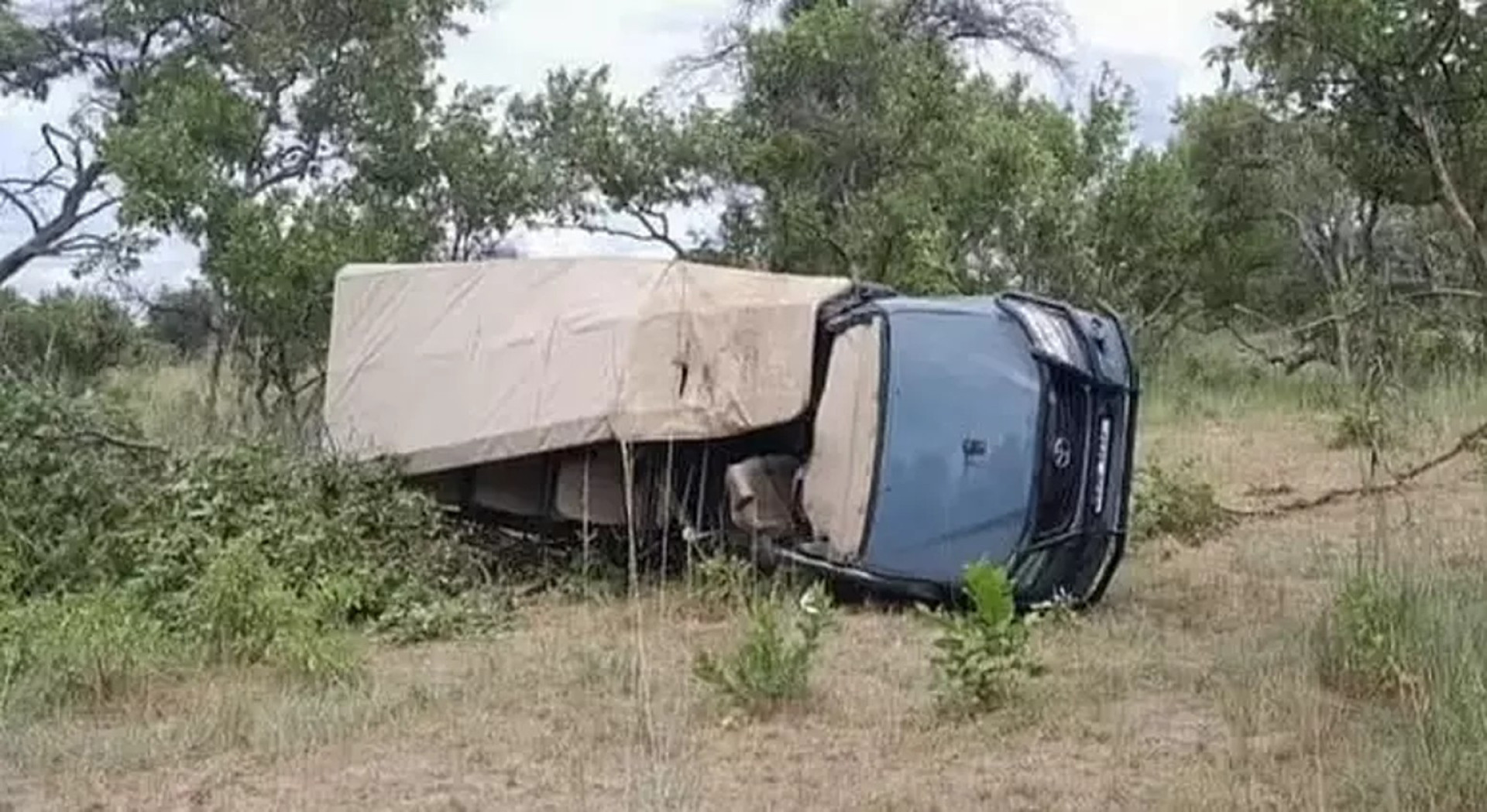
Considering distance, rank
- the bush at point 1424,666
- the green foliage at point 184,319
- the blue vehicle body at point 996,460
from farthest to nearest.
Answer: the green foliage at point 184,319, the blue vehicle body at point 996,460, the bush at point 1424,666

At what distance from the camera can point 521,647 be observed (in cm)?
642

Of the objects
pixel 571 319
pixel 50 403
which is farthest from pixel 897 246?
pixel 50 403

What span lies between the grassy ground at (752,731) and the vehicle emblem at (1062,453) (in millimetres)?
630

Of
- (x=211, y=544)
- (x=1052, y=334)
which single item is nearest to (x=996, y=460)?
(x=1052, y=334)

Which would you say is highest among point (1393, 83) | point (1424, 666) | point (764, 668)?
point (1393, 83)

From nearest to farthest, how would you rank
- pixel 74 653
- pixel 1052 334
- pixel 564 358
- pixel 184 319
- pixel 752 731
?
1. pixel 752 731
2. pixel 74 653
3. pixel 1052 334
4. pixel 564 358
5. pixel 184 319

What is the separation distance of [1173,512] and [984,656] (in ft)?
14.1

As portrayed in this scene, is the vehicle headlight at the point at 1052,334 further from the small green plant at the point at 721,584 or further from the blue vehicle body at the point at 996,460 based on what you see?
the small green plant at the point at 721,584

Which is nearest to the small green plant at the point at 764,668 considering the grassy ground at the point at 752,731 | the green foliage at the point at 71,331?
the grassy ground at the point at 752,731

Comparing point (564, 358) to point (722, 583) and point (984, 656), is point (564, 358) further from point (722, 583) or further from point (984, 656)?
point (984, 656)

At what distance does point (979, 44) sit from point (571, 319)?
12614 mm

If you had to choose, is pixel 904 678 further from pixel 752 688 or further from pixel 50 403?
pixel 50 403

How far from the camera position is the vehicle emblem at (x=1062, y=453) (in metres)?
6.86

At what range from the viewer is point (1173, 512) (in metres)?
9.08
